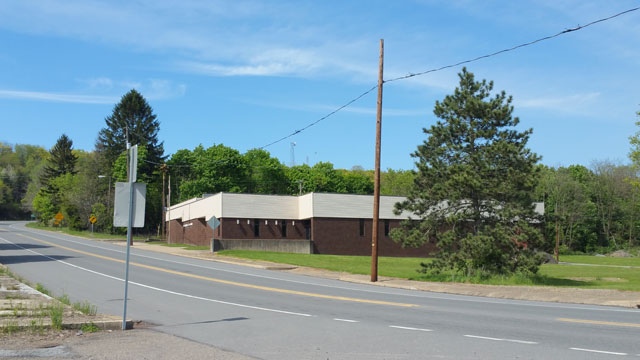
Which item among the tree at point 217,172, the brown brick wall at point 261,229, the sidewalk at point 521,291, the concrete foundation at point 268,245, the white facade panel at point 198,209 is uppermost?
the tree at point 217,172

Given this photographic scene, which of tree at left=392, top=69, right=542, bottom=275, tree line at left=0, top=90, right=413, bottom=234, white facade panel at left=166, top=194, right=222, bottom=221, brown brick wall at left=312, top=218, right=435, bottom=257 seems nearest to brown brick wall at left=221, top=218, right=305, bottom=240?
white facade panel at left=166, top=194, right=222, bottom=221

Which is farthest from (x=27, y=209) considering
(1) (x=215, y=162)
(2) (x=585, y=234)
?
(2) (x=585, y=234)

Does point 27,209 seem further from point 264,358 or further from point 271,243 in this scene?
point 264,358

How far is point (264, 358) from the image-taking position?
341 inches

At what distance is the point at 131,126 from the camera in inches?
3905

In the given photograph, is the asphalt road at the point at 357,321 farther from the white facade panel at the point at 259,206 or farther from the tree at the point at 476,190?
the white facade panel at the point at 259,206

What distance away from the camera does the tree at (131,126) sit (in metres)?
98.8

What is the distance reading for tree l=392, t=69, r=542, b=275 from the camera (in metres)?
26.1

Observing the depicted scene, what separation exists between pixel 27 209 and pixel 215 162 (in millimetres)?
78293

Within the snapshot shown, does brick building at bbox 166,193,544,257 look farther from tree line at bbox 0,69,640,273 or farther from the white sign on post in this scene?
the white sign on post

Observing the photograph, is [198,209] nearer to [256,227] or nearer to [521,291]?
[256,227]

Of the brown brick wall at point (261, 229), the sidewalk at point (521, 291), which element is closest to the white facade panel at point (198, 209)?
the brown brick wall at point (261, 229)

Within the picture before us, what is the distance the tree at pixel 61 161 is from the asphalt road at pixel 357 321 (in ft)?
346

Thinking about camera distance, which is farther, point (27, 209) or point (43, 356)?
point (27, 209)
